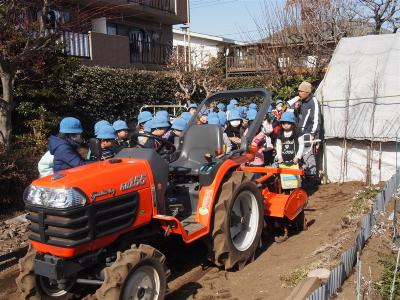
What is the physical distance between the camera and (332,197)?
24.1ft

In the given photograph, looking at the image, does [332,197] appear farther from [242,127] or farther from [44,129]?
[44,129]

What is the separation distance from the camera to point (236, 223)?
15.6ft

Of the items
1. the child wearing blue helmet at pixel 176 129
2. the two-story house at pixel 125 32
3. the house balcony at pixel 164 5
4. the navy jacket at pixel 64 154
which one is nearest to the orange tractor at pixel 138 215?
the navy jacket at pixel 64 154

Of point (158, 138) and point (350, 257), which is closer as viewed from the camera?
point (350, 257)

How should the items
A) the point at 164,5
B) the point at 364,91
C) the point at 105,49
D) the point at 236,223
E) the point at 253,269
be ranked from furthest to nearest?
the point at 164,5
the point at 105,49
the point at 364,91
the point at 236,223
the point at 253,269

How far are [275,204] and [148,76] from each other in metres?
11.3

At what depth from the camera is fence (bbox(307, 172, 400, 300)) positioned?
324 cm

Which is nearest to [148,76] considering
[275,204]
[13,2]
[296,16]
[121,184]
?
[296,16]

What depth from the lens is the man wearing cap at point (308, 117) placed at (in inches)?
300

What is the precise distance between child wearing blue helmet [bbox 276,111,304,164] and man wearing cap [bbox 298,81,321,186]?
0.97m

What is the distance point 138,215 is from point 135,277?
1.88ft

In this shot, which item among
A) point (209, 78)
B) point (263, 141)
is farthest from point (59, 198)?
point (209, 78)

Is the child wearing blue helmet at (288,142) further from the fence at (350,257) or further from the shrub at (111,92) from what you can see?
the shrub at (111,92)

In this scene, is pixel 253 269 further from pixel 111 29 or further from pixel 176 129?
pixel 111 29
